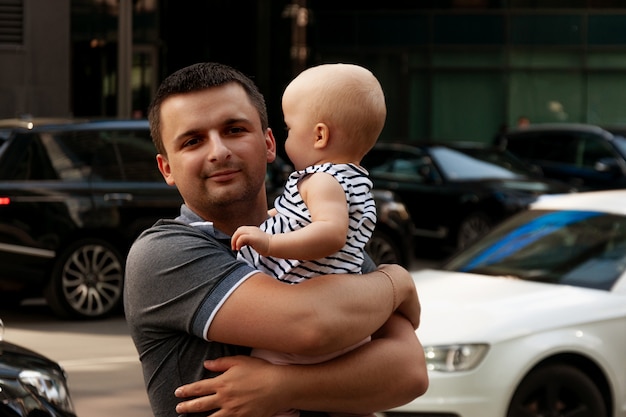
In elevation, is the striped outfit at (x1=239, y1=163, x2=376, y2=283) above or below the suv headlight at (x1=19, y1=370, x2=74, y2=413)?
above

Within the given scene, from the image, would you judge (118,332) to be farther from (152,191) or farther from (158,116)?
(158,116)

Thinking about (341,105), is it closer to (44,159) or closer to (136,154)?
(44,159)

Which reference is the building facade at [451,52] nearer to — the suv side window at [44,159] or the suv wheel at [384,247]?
the suv wheel at [384,247]

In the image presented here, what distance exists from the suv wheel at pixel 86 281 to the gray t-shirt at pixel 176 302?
9.74m

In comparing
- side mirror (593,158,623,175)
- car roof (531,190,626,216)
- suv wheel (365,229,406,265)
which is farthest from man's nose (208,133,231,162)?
side mirror (593,158,623,175)

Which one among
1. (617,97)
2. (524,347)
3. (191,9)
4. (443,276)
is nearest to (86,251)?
(443,276)

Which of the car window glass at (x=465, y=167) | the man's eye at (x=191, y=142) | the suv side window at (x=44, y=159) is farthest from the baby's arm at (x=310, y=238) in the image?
the car window glass at (x=465, y=167)

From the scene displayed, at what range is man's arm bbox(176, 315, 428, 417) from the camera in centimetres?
267

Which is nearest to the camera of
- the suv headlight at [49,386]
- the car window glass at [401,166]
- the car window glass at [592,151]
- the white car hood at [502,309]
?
the suv headlight at [49,386]

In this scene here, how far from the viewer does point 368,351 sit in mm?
2807

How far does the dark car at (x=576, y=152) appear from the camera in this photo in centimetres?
1980

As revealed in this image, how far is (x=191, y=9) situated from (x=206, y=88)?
2882 centimetres

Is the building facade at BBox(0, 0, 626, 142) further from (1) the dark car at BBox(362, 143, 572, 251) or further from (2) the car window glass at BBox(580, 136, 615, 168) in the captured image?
(1) the dark car at BBox(362, 143, 572, 251)

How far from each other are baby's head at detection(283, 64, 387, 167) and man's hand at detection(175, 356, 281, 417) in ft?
1.61
